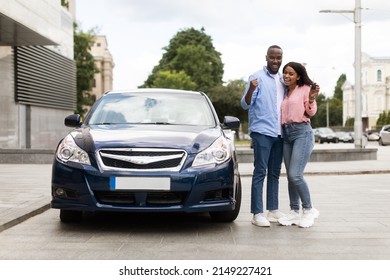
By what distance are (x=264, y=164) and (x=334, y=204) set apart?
2847 mm

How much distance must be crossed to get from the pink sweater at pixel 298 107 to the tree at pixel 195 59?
6463cm

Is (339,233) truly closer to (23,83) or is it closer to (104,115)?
(104,115)

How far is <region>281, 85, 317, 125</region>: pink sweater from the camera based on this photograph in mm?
6258

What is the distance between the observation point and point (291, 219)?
22.0 feet

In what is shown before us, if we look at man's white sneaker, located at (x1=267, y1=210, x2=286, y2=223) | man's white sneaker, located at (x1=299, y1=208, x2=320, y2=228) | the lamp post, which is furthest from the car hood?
the lamp post

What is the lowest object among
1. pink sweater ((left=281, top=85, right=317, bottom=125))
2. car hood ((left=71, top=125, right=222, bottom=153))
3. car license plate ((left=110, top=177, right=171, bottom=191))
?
car license plate ((left=110, top=177, right=171, bottom=191))

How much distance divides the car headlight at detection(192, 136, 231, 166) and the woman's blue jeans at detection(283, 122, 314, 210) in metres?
0.68

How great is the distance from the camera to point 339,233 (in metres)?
6.22

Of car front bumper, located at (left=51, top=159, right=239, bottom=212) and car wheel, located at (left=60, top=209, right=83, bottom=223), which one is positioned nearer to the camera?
car front bumper, located at (left=51, top=159, right=239, bottom=212)

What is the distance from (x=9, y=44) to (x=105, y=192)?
18.1m

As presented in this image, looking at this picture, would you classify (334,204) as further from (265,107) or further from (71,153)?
(71,153)

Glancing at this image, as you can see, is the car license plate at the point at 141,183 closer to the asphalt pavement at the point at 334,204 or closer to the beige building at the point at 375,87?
the asphalt pavement at the point at 334,204

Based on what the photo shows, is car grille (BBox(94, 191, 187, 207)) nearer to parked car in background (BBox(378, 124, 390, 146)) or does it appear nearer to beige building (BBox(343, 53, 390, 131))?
parked car in background (BBox(378, 124, 390, 146))

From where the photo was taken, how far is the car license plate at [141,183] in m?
5.71
